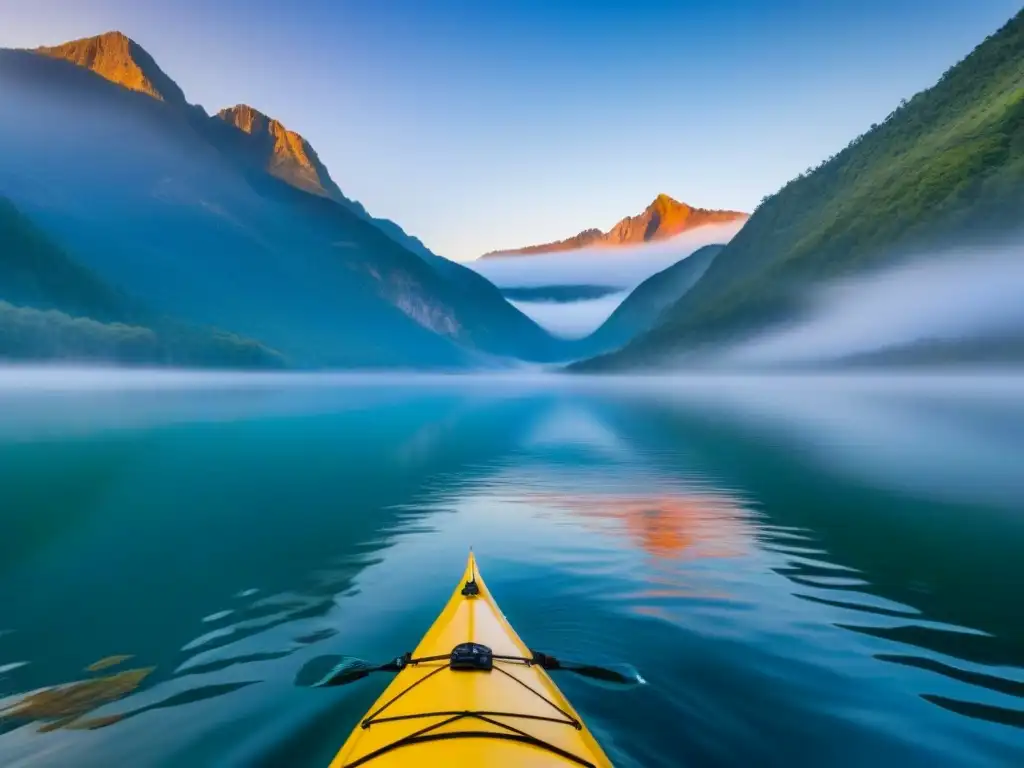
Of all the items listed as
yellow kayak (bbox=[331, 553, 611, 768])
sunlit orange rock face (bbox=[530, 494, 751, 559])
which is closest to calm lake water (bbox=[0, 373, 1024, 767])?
sunlit orange rock face (bbox=[530, 494, 751, 559])

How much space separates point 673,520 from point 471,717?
1418cm

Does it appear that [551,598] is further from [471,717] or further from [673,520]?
[673,520]

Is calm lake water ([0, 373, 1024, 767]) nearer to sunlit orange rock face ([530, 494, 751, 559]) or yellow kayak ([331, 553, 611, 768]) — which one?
sunlit orange rock face ([530, 494, 751, 559])

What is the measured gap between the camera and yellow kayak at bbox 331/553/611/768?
531 centimetres

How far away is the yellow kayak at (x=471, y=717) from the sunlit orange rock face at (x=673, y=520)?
29.4 feet

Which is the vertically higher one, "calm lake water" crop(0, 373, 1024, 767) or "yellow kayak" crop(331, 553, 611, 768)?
"yellow kayak" crop(331, 553, 611, 768)

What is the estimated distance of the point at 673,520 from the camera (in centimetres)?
1905

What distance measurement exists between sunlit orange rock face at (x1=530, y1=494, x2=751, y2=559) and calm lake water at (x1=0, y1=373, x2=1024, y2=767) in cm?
13

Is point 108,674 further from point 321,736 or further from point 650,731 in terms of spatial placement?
point 650,731

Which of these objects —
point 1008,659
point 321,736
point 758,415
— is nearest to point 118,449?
point 321,736

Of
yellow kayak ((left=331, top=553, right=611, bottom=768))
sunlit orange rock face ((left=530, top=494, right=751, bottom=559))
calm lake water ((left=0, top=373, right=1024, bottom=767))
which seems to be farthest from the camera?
sunlit orange rock face ((left=530, top=494, right=751, bottom=559))

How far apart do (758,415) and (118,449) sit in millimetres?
55000

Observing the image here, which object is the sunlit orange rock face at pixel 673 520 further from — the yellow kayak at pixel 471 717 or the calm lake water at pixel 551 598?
the yellow kayak at pixel 471 717

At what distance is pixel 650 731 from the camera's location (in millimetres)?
7562
